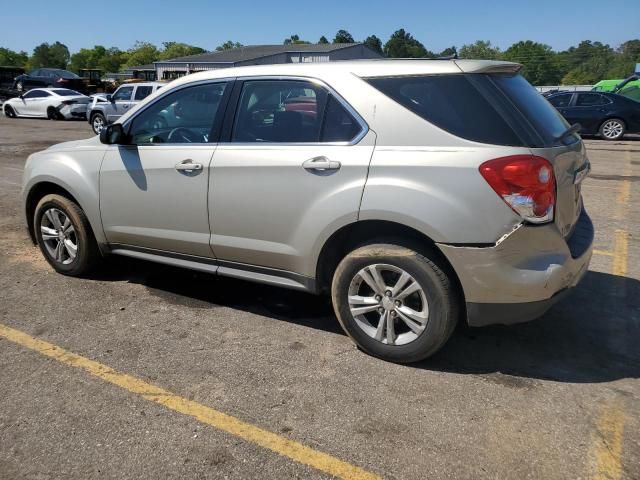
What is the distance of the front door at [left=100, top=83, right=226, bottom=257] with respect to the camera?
3816mm

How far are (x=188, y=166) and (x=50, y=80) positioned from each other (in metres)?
30.9

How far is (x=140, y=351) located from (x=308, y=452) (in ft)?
4.84

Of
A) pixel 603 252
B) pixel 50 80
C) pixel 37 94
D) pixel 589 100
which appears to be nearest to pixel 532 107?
pixel 603 252

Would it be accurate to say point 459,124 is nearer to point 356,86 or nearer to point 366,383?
point 356,86

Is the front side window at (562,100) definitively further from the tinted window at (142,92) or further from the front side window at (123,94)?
the front side window at (123,94)

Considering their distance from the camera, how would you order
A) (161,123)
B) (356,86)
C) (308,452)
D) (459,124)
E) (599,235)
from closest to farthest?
1. (308,452)
2. (459,124)
3. (356,86)
4. (161,123)
5. (599,235)

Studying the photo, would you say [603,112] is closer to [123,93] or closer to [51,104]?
[123,93]

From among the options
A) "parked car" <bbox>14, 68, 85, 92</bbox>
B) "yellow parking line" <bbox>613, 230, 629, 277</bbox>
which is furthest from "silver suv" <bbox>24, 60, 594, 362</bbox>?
"parked car" <bbox>14, 68, 85, 92</bbox>

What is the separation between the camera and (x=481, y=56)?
114 metres

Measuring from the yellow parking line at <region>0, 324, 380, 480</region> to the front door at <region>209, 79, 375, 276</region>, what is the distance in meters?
1.06

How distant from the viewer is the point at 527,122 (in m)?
2.99

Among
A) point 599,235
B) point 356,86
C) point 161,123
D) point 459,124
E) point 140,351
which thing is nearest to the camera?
point 459,124

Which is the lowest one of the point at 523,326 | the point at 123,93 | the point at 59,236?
the point at 523,326

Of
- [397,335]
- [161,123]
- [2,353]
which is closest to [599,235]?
[397,335]
